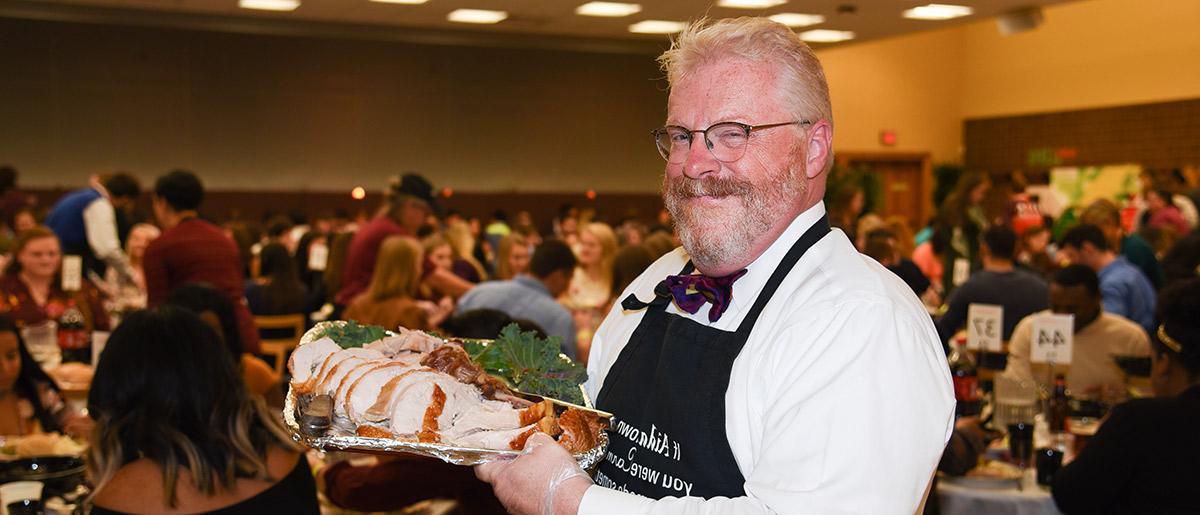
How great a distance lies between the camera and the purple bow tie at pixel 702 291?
5.48ft

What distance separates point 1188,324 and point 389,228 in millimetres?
4479

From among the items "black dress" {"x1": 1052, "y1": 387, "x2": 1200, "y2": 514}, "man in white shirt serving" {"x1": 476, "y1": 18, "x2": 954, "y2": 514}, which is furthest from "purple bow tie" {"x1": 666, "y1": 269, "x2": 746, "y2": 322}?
"black dress" {"x1": 1052, "y1": 387, "x2": 1200, "y2": 514}

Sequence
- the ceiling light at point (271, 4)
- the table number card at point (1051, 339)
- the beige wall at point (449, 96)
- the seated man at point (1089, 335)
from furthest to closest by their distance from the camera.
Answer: the beige wall at point (449, 96)
the ceiling light at point (271, 4)
the seated man at point (1089, 335)
the table number card at point (1051, 339)

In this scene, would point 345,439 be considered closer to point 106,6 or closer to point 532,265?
point 532,265

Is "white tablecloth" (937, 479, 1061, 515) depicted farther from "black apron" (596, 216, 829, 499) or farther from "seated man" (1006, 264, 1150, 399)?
"black apron" (596, 216, 829, 499)

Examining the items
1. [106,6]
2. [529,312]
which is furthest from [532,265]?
[106,6]

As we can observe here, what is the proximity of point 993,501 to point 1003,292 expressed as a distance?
2715 millimetres

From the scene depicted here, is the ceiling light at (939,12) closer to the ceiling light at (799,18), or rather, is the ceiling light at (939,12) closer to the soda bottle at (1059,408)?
the ceiling light at (799,18)

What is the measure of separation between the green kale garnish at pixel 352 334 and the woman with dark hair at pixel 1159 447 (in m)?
1.86

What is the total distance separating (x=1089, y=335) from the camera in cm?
473

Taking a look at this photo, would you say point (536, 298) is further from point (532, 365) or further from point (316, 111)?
point (316, 111)

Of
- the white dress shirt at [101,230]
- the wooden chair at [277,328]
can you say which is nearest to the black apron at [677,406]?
the wooden chair at [277,328]

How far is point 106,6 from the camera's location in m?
10.9

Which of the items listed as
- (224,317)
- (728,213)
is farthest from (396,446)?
(224,317)
